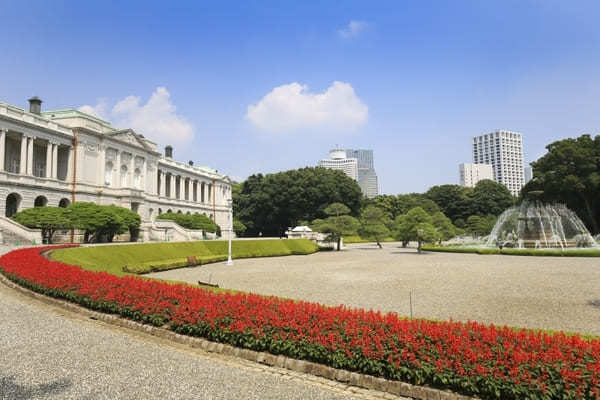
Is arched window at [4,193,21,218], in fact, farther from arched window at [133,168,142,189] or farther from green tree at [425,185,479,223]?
green tree at [425,185,479,223]

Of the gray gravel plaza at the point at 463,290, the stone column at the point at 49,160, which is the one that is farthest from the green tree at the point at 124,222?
the gray gravel plaza at the point at 463,290

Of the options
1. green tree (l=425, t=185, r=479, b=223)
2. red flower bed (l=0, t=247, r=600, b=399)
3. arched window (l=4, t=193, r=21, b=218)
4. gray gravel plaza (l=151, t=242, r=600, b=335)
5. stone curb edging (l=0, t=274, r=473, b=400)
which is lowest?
gray gravel plaza (l=151, t=242, r=600, b=335)

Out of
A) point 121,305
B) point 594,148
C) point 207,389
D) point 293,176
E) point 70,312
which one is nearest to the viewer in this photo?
point 207,389

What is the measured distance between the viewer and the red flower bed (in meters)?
5.45

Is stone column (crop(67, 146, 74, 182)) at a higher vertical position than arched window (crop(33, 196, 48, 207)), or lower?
higher

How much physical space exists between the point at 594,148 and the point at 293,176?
50.1m

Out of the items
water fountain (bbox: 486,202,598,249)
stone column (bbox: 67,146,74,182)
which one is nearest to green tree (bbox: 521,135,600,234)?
water fountain (bbox: 486,202,598,249)

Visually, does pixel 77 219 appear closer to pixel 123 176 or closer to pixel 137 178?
pixel 123 176

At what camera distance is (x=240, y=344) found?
8164 mm

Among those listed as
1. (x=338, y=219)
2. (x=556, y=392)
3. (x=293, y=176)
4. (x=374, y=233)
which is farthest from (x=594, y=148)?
(x=556, y=392)

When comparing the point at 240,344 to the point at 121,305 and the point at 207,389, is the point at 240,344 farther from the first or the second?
the point at 121,305

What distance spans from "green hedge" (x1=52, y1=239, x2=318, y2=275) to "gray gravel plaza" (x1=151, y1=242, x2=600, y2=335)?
188 inches

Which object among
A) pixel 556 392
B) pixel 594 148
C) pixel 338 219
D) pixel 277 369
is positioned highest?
pixel 594 148

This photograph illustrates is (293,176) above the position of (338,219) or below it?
above
